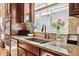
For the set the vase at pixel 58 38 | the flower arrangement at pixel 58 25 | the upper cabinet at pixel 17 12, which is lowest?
the vase at pixel 58 38

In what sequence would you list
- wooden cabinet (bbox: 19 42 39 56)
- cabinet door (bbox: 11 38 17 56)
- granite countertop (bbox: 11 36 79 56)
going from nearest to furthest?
granite countertop (bbox: 11 36 79 56), wooden cabinet (bbox: 19 42 39 56), cabinet door (bbox: 11 38 17 56)

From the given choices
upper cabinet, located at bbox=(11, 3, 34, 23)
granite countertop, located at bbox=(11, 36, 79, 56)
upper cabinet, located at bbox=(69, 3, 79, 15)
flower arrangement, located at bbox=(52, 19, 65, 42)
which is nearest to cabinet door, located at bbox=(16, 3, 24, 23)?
upper cabinet, located at bbox=(11, 3, 34, 23)

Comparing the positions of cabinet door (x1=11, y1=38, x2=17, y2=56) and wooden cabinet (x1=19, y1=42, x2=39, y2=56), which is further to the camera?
cabinet door (x1=11, y1=38, x2=17, y2=56)

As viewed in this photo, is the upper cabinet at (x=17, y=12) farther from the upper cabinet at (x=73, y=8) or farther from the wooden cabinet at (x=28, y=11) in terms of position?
the upper cabinet at (x=73, y=8)

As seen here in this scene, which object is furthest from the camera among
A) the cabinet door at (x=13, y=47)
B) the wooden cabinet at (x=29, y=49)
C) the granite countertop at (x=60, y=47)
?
the cabinet door at (x=13, y=47)

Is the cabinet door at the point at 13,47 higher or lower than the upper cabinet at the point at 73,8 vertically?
lower

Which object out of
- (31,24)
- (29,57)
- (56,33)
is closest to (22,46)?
(29,57)

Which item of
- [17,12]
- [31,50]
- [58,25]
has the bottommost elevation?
[31,50]

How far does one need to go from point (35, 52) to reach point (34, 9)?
1.71ft

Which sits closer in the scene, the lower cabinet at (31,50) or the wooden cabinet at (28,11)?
the lower cabinet at (31,50)

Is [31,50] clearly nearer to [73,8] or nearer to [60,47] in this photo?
[60,47]

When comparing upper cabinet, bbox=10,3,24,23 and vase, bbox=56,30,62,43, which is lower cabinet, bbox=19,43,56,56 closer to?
vase, bbox=56,30,62,43

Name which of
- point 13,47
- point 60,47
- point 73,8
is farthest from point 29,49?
point 73,8

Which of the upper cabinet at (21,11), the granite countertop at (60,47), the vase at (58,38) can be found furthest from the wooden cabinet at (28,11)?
the vase at (58,38)
